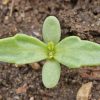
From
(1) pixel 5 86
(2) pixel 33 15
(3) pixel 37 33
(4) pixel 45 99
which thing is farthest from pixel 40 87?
(2) pixel 33 15

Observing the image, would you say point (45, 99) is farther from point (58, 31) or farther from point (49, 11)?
point (49, 11)

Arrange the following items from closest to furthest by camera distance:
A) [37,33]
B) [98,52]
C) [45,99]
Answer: [98,52], [45,99], [37,33]

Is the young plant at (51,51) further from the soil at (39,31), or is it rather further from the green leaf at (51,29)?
the soil at (39,31)

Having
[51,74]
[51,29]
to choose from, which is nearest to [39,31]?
[51,29]

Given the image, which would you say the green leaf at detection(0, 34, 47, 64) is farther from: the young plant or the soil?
the soil

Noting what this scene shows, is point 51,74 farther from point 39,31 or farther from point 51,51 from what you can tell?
point 39,31

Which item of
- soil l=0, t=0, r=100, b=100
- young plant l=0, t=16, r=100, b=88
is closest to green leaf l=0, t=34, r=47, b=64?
young plant l=0, t=16, r=100, b=88
